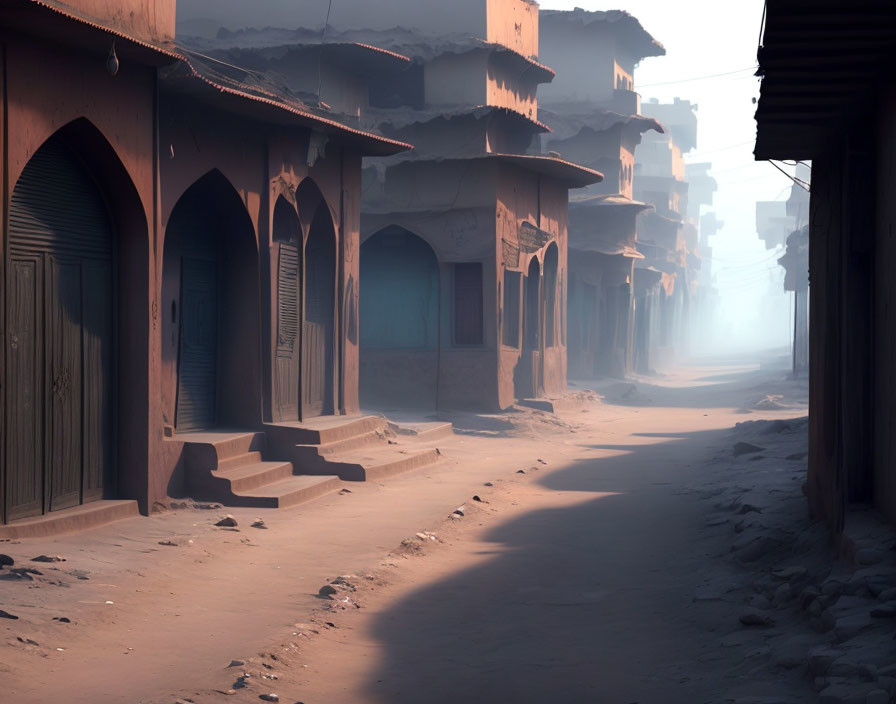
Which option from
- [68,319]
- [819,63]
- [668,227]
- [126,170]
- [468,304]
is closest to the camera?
[819,63]

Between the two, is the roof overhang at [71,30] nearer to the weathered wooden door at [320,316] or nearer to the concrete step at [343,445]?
the concrete step at [343,445]

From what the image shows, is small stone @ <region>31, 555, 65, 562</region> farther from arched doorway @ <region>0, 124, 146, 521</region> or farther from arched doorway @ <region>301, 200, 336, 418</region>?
arched doorway @ <region>301, 200, 336, 418</region>

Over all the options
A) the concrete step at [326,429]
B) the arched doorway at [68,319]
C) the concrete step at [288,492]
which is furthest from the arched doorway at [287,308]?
the arched doorway at [68,319]

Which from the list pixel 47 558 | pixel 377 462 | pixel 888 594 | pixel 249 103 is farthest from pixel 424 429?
pixel 888 594

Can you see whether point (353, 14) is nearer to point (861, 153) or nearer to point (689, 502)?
point (689, 502)

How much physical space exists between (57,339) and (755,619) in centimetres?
668

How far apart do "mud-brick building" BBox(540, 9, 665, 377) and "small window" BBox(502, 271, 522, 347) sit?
37.3 ft

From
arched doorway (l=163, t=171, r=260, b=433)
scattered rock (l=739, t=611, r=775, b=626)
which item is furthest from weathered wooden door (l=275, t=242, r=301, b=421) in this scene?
scattered rock (l=739, t=611, r=775, b=626)

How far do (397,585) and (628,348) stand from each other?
30.6 m

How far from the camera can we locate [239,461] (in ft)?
43.1

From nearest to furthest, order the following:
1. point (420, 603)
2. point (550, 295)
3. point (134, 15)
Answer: point (420, 603)
point (134, 15)
point (550, 295)

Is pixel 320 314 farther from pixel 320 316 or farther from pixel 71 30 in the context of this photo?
pixel 71 30

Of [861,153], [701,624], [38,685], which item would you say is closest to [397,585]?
[701,624]

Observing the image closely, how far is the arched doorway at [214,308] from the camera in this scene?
44.6 ft
